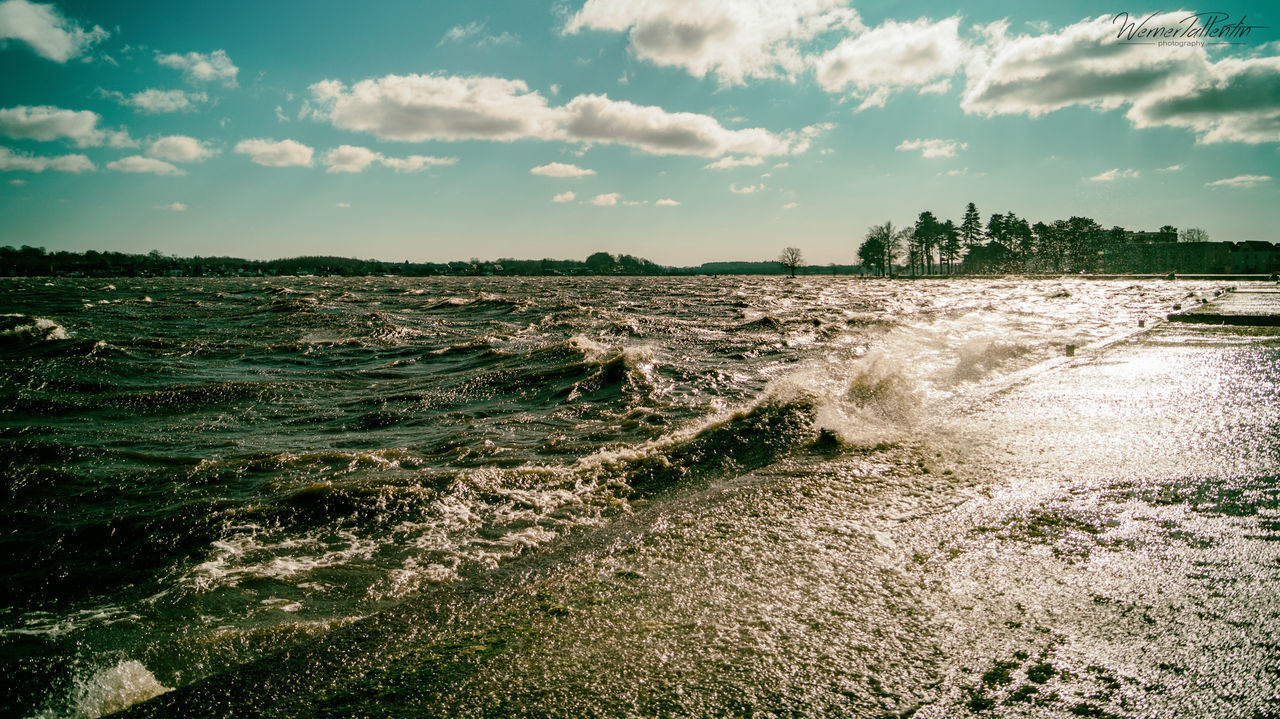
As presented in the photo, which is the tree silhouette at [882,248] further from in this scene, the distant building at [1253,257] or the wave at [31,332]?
the wave at [31,332]

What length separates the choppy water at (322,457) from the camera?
3.37 metres

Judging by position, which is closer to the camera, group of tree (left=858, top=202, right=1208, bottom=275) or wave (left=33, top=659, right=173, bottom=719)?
wave (left=33, top=659, right=173, bottom=719)

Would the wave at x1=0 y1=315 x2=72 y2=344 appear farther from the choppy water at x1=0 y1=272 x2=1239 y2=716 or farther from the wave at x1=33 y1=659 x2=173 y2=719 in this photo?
the wave at x1=33 y1=659 x2=173 y2=719

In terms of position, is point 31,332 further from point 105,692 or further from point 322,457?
point 105,692

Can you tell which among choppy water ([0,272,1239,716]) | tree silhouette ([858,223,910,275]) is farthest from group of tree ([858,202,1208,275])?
choppy water ([0,272,1239,716])

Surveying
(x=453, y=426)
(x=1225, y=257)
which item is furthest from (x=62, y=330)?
(x=1225, y=257)

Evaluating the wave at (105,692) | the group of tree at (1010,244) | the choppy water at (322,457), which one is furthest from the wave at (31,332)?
the group of tree at (1010,244)

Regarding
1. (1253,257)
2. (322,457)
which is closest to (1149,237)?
(1253,257)

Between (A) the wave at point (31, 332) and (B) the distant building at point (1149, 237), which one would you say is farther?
(B) the distant building at point (1149, 237)

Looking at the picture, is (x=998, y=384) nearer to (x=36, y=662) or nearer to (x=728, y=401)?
(x=728, y=401)

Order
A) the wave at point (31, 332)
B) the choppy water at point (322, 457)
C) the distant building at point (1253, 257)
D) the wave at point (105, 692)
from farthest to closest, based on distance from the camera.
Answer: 1. the distant building at point (1253, 257)
2. the wave at point (31, 332)
3. the choppy water at point (322, 457)
4. the wave at point (105, 692)

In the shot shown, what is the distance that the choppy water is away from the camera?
3369mm

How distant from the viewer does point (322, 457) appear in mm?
6254

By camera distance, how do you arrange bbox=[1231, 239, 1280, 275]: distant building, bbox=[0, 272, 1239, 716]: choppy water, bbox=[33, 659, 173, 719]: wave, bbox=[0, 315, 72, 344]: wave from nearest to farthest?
1. bbox=[33, 659, 173, 719]: wave
2. bbox=[0, 272, 1239, 716]: choppy water
3. bbox=[0, 315, 72, 344]: wave
4. bbox=[1231, 239, 1280, 275]: distant building
